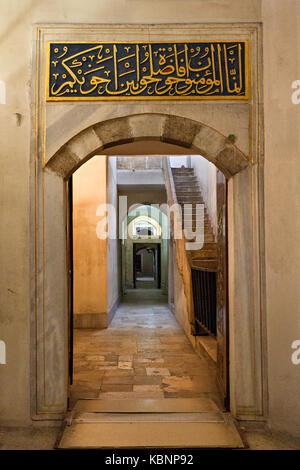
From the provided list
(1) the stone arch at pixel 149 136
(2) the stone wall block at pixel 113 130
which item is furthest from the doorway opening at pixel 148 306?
(2) the stone wall block at pixel 113 130

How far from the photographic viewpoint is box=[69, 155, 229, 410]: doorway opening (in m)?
3.66

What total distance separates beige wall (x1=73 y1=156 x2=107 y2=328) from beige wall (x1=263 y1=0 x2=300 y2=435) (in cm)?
473

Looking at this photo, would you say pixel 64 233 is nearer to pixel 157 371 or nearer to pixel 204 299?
pixel 157 371

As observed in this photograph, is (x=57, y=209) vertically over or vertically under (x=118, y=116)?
under

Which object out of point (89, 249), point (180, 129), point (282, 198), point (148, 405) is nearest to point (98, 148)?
point (180, 129)

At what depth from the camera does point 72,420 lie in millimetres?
2877

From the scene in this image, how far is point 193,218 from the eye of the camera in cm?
750

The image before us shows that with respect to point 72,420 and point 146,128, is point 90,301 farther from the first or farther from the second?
point 146,128

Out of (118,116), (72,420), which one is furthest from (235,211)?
(72,420)

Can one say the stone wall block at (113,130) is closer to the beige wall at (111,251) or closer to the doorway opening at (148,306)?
the doorway opening at (148,306)

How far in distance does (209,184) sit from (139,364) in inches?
179

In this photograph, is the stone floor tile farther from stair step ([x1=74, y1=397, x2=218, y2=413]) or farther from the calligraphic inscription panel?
the calligraphic inscription panel

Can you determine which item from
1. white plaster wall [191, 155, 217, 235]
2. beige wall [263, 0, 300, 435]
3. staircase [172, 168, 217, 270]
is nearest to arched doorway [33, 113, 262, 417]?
beige wall [263, 0, 300, 435]
